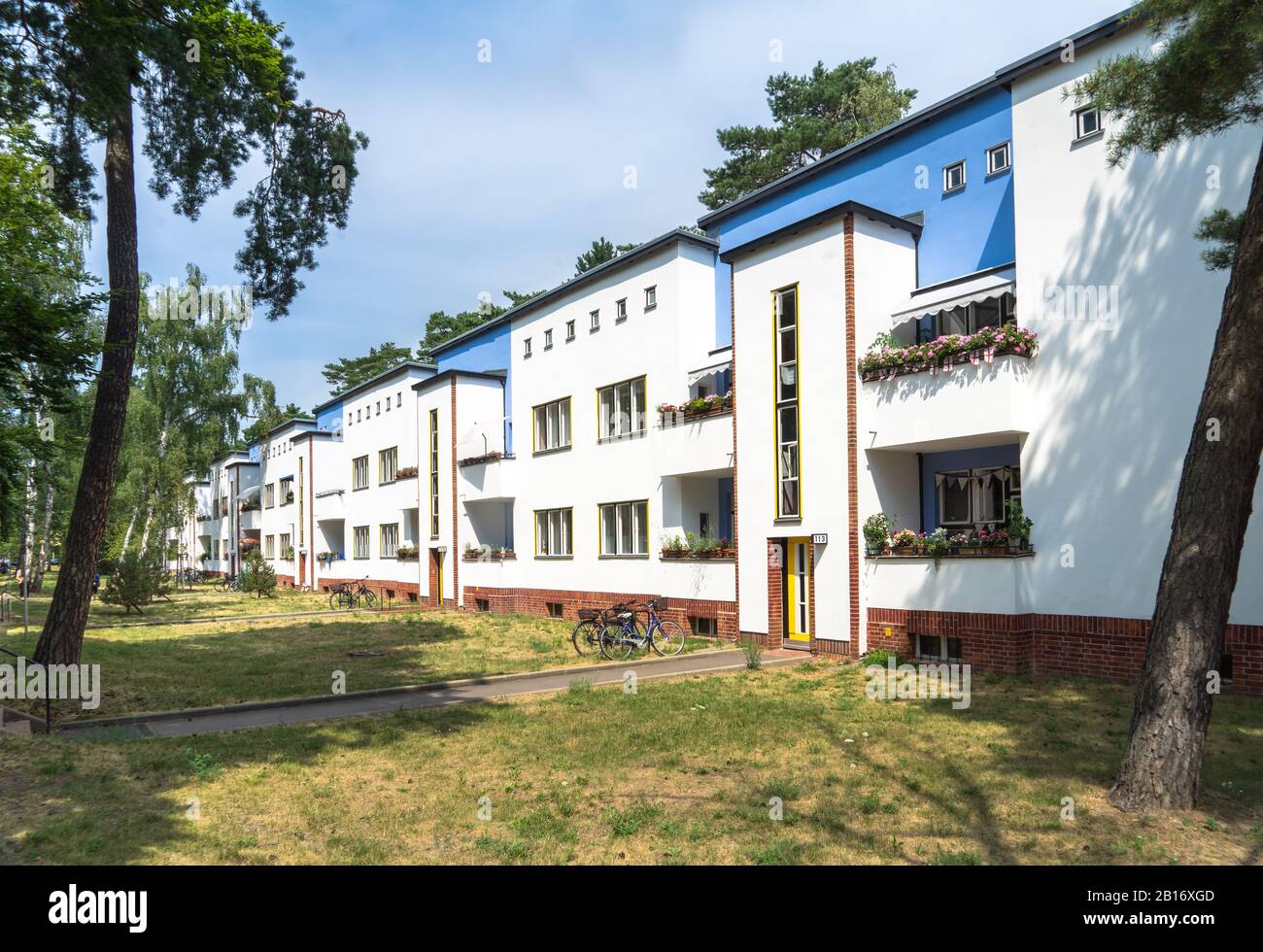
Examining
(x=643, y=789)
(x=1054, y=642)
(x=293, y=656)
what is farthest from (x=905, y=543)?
(x=293, y=656)

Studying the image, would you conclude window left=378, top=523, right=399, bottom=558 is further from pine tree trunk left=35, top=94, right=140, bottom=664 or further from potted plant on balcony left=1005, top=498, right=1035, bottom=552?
potted plant on balcony left=1005, top=498, right=1035, bottom=552

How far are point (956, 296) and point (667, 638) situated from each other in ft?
29.9

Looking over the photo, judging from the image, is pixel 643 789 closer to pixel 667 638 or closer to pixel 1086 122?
pixel 667 638

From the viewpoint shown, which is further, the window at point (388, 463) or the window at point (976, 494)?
A: the window at point (388, 463)

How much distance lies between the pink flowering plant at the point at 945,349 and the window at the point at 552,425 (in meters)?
12.2

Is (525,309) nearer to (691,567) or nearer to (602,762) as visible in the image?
(691,567)

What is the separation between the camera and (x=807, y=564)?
17781 mm

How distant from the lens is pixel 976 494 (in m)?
16.5

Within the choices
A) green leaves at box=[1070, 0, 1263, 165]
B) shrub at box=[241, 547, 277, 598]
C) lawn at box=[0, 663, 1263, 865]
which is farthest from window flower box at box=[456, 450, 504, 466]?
green leaves at box=[1070, 0, 1263, 165]

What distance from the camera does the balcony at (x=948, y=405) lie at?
14367 millimetres

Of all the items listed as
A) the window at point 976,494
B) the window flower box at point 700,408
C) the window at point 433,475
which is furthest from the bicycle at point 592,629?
the window at point 433,475

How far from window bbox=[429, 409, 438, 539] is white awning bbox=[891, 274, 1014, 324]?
2081cm

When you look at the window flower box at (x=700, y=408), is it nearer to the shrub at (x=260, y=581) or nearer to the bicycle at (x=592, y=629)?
the bicycle at (x=592, y=629)
